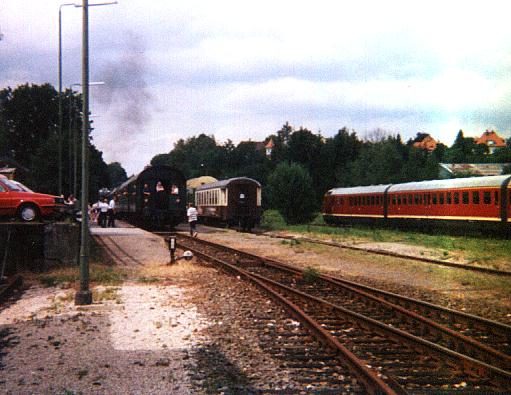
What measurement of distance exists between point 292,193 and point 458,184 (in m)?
21.8

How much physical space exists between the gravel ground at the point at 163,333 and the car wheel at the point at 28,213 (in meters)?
4.22

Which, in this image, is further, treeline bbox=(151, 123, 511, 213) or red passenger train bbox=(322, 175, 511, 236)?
treeline bbox=(151, 123, 511, 213)

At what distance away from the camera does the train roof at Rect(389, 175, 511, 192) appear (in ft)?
77.9

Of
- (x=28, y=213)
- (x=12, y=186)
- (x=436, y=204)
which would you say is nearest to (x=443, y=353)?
(x=28, y=213)

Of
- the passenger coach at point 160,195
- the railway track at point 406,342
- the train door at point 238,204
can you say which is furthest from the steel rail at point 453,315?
the train door at point 238,204

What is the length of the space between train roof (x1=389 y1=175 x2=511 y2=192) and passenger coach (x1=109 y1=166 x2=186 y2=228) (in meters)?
11.9

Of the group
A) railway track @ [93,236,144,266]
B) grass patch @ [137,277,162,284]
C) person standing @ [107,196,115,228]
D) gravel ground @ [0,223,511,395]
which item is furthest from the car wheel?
person standing @ [107,196,115,228]

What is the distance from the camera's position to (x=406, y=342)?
7.31 m

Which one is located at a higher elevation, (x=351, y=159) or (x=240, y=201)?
(x=351, y=159)

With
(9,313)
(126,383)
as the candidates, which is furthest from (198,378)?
(9,313)

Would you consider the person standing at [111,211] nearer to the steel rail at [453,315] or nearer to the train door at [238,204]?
the train door at [238,204]

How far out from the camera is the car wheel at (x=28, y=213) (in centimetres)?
1728

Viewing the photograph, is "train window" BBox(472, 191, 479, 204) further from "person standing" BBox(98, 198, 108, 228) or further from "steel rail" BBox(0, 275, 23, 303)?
"person standing" BBox(98, 198, 108, 228)

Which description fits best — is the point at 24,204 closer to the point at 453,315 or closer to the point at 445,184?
the point at 453,315
